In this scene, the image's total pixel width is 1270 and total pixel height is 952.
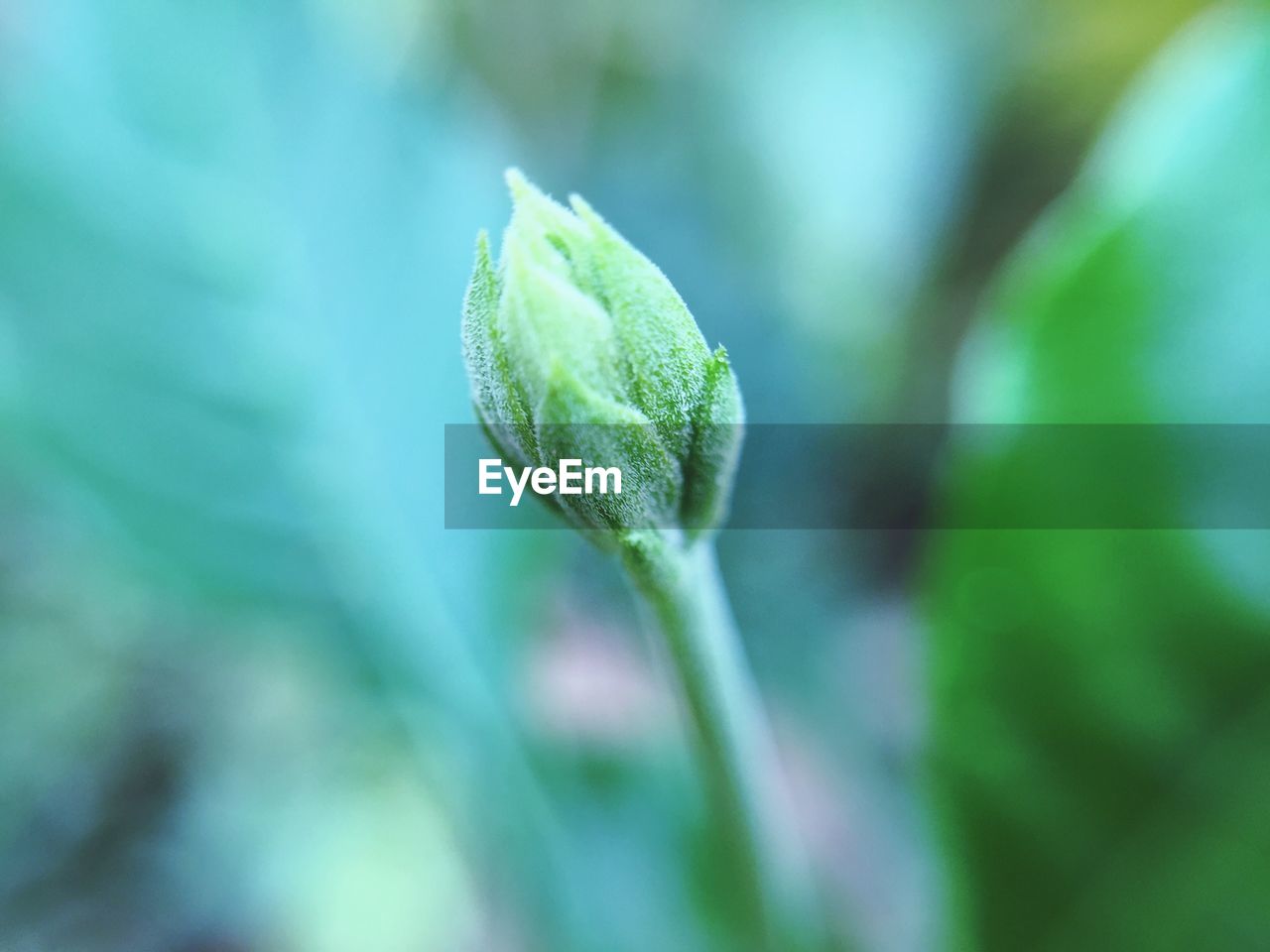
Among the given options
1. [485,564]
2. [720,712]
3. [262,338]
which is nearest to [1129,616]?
[720,712]

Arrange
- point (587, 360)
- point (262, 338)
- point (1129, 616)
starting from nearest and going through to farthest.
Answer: point (587, 360) → point (1129, 616) → point (262, 338)

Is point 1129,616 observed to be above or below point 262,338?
below

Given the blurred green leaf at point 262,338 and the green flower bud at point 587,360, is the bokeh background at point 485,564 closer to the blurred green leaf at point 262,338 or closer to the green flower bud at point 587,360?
the blurred green leaf at point 262,338

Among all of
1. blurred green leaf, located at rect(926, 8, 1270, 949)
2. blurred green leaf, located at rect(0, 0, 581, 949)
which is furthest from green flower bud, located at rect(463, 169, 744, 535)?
blurred green leaf, located at rect(0, 0, 581, 949)

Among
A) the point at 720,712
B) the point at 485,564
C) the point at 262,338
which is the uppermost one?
the point at 262,338

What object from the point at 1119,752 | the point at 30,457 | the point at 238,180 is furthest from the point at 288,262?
the point at 1119,752

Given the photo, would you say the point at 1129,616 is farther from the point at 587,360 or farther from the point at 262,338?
the point at 262,338
